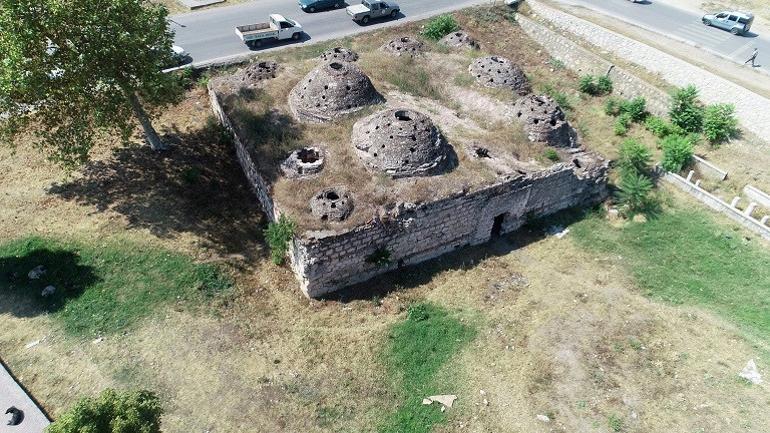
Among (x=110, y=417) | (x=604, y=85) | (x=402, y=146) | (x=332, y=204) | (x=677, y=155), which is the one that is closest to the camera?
(x=110, y=417)

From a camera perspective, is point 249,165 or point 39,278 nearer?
point 39,278

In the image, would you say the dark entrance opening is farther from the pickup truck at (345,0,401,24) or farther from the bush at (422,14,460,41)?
the pickup truck at (345,0,401,24)

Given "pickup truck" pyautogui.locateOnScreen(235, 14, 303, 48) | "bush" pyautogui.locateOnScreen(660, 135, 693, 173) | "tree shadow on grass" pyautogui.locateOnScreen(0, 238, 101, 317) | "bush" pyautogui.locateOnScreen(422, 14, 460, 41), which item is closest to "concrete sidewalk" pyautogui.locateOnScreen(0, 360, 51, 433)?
"tree shadow on grass" pyautogui.locateOnScreen(0, 238, 101, 317)

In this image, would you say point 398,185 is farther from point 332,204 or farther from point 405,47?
point 405,47

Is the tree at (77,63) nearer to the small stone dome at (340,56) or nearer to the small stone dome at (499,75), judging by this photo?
the small stone dome at (340,56)

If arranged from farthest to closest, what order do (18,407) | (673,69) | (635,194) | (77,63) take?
(673,69), (635,194), (77,63), (18,407)

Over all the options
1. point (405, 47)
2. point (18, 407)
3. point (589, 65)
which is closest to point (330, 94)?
point (405, 47)

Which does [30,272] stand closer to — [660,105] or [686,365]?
[686,365]
